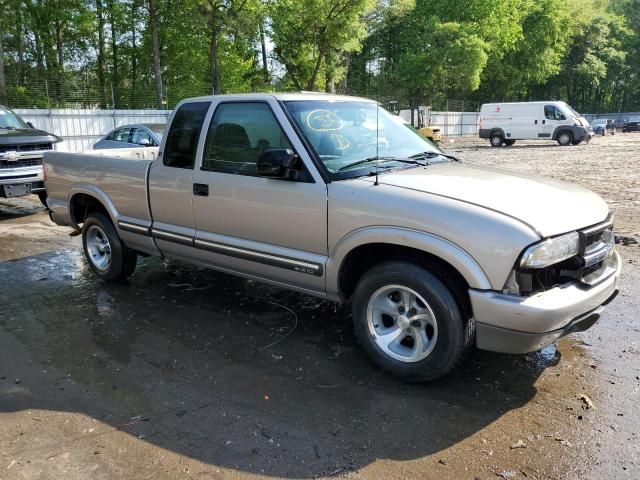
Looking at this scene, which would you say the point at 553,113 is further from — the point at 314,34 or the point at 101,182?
the point at 101,182

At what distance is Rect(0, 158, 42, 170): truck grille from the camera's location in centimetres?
1020

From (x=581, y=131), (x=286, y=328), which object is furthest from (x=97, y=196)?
(x=581, y=131)

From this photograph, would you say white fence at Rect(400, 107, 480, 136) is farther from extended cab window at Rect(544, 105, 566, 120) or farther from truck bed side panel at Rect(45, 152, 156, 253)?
truck bed side panel at Rect(45, 152, 156, 253)

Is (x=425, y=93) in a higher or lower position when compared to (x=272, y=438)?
higher

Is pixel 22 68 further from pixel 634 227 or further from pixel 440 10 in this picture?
pixel 634 227

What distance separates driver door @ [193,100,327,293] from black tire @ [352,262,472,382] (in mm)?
419

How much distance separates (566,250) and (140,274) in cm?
483

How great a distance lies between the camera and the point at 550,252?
10.3ft

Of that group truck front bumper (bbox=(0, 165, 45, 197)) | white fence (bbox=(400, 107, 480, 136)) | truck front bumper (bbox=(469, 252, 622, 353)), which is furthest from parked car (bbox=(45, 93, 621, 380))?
white fence (bbox=(400, 107, 480, 136))

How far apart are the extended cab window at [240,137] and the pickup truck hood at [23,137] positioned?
293 inches

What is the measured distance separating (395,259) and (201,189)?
193cm

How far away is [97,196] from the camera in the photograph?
578cm

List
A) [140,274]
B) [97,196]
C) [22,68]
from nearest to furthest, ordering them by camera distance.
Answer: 1. [97,196]
2. [140,274]
3. [22,68]

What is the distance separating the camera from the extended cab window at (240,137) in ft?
14.1
